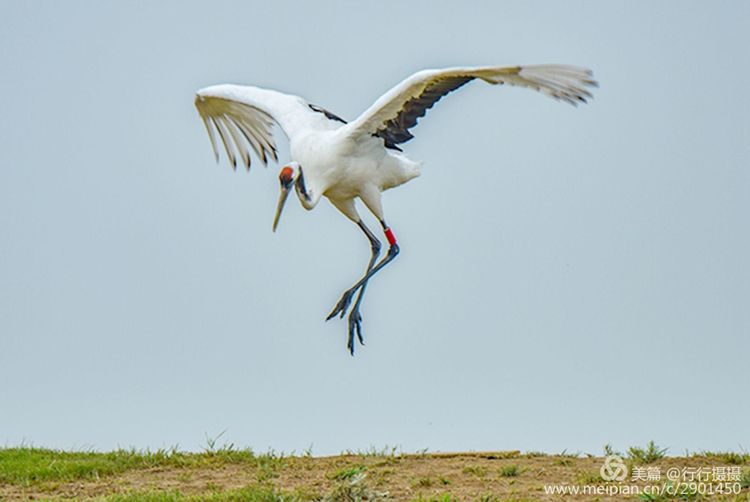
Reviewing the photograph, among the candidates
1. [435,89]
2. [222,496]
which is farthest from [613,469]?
[435,89]

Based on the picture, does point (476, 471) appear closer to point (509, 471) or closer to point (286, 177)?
point (509, 471)

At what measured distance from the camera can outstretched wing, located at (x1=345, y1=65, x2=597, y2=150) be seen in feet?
26.4

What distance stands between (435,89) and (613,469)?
119 inches

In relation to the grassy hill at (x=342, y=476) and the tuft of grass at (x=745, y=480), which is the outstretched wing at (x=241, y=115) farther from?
the tuft of grass at (x=745, y=480)

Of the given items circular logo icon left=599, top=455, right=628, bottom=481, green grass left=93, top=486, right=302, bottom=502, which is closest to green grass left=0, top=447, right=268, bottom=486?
green grass left=93, top=486, right=302, bottom=502

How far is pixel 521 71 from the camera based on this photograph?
26.7ft

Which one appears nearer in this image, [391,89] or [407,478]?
[407,478]

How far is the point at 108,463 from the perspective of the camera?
910 cm

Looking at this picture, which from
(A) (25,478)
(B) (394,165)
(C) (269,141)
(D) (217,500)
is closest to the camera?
(D) (217,500)

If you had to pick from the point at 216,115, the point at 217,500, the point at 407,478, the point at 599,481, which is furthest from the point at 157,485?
the point at 216,115

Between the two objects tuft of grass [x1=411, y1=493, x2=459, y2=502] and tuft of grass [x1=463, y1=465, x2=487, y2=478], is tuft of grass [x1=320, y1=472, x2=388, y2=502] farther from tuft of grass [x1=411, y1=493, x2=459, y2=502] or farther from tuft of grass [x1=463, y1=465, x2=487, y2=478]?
tuft of grass [x1=463, y1=465, x2=487, y2=478]

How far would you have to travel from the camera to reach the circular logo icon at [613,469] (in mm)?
8227

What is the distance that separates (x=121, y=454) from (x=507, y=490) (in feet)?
10.2

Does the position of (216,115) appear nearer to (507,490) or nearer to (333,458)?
(333,458)
